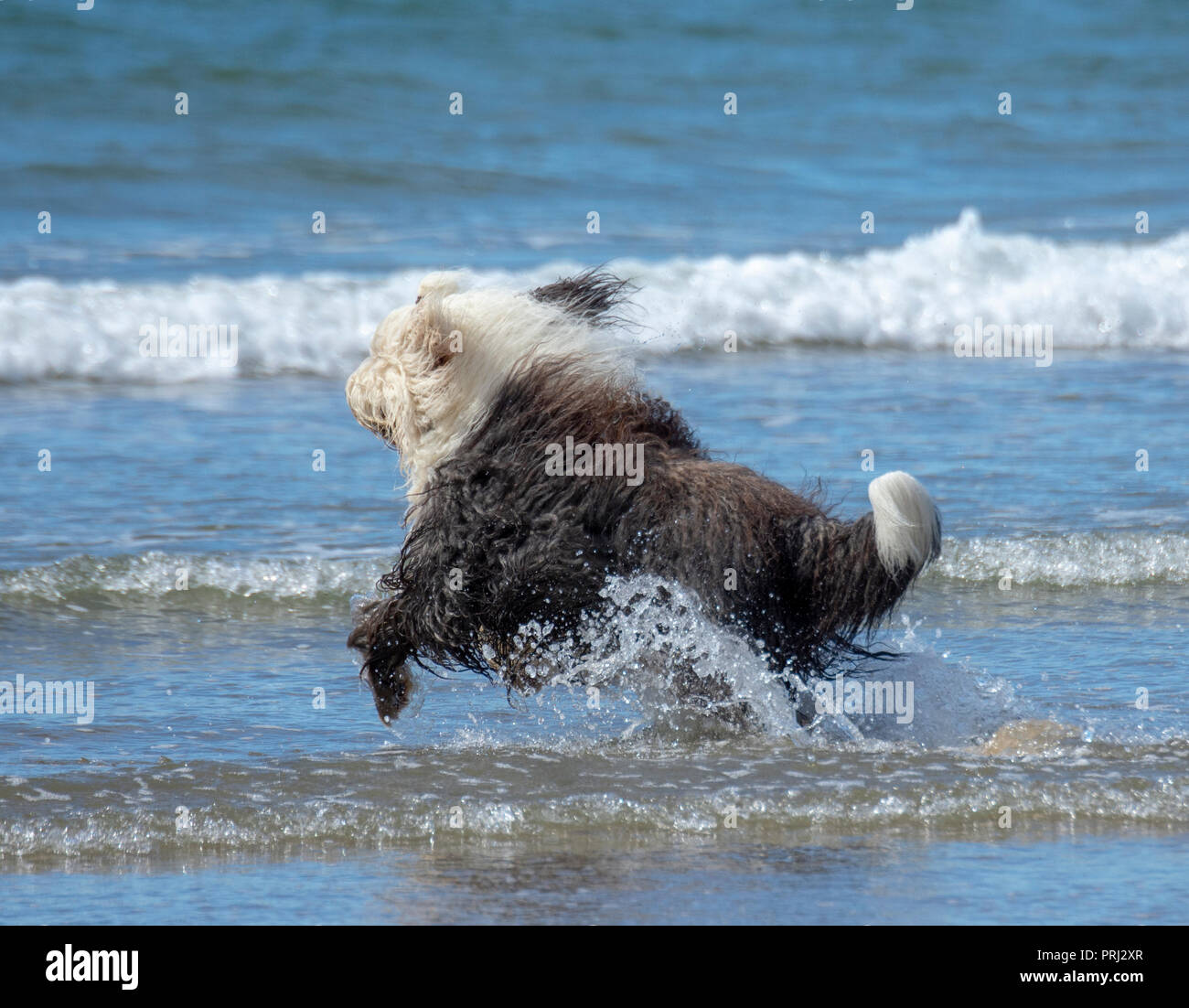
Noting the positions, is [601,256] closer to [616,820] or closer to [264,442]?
[264,442]

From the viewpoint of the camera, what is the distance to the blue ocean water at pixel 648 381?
3977 millimetres

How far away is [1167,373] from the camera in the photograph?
1083cm

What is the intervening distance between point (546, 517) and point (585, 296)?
30.7 inches

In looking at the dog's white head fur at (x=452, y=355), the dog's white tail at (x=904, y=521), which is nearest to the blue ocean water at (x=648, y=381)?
the dog's white head fur at (x=452, y=355)

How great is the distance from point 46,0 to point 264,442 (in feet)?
36.9

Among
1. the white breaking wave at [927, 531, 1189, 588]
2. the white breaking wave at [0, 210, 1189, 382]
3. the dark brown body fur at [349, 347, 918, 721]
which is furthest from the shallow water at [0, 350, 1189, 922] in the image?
the white breaking wave at [0, 210, 1189, 382]

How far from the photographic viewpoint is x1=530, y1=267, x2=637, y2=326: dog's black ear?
4.97m

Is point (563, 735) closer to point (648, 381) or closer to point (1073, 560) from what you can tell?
point (648, 381)

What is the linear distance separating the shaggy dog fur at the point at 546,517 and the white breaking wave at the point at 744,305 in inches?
238

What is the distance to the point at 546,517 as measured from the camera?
15.1 feet

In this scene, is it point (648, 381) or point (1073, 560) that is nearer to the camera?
point (648, 381)

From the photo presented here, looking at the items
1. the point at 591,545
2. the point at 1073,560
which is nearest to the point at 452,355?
the point at 591,545
